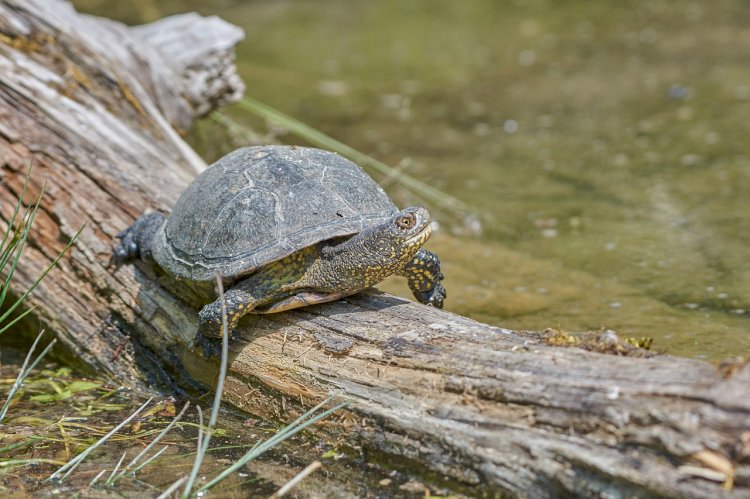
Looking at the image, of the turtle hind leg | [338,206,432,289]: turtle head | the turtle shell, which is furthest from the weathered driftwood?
the turtle shell

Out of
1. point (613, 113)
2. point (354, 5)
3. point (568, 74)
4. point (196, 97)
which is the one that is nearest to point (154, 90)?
point (196, 97)

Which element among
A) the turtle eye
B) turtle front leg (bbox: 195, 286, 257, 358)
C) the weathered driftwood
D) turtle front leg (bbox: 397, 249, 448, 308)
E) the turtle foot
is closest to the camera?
the weathered driftwood

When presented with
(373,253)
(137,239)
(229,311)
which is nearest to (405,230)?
(373,253)

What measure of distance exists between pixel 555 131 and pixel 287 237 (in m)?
5.42

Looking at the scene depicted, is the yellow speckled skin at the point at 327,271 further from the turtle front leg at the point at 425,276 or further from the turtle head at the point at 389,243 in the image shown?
the turtle front leg at the point at 425,276

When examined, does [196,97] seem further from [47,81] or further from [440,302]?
[440,302]

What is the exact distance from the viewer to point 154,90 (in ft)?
18.1

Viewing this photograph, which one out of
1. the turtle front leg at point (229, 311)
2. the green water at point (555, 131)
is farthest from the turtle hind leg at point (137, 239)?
the green water at point (555, 131)

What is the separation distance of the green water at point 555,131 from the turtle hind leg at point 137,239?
1.66 metres

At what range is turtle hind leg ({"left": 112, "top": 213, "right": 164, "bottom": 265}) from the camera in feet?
12.9

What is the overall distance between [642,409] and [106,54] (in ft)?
13.8

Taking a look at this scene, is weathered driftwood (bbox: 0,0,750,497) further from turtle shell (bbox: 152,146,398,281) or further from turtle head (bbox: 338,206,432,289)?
turtle shell (bbox: 152,146,398,281)

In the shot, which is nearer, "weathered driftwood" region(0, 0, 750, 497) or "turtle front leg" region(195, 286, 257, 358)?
"weathered driftwood" region(0, 0, 750, 497)

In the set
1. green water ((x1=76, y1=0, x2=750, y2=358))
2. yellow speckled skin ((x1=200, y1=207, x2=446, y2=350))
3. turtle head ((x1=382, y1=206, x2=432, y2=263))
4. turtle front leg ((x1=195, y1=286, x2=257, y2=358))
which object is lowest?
turtle front leg ((x1=195, y1=286, x2=257, y2=358))
